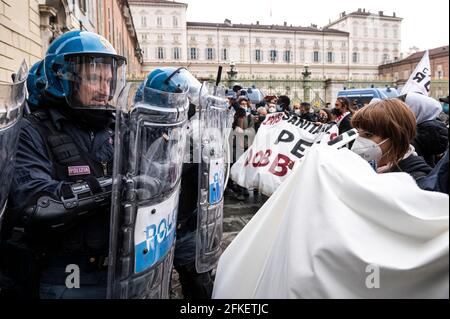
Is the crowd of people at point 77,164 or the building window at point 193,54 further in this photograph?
the building window at point 193,54

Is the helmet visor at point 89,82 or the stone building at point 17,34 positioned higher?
the stone building at point 17,34

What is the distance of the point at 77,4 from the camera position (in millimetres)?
11047

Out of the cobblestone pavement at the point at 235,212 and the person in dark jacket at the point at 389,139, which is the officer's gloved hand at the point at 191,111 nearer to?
the person in dark jacket at the point at 389,139

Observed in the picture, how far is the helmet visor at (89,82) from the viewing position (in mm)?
1811

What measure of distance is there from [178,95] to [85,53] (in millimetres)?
690

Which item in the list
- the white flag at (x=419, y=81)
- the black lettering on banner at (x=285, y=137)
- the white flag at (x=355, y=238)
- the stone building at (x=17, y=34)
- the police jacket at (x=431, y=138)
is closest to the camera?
the white flag at (x=355, y=238)

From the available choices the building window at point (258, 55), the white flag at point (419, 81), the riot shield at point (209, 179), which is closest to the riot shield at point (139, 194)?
the riot shield at point (209, 179)

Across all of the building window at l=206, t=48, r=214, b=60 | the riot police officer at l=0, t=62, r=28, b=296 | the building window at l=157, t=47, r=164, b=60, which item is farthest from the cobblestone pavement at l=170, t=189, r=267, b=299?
the building window at l=206, t=48, r=214, b=60

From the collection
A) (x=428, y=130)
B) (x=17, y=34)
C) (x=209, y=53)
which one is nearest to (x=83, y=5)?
(x=17, y=34)

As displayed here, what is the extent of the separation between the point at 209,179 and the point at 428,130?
2.14 m

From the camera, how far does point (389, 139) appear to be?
205cm

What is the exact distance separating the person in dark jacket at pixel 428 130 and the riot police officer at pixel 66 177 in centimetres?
253

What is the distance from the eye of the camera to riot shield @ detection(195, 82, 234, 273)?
6.61 feet
